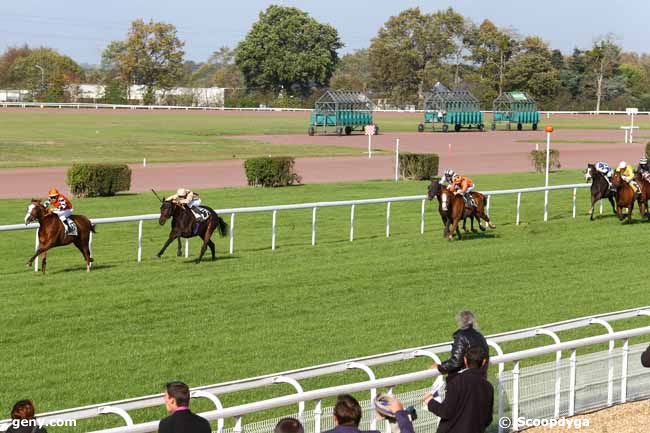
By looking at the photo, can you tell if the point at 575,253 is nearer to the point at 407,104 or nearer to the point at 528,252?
the point at 528,252

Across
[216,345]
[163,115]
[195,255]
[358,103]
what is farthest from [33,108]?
[216,345]

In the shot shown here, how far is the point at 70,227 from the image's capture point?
13.3m

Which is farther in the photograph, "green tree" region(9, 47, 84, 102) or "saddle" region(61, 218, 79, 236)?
"green tree" region(9, 47, 84, 102)

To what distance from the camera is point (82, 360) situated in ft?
29.3

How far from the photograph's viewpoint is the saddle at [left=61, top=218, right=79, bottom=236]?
43.5ft

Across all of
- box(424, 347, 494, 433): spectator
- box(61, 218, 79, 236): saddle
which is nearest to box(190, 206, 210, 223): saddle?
box(61, 218, 79, 236): saddle

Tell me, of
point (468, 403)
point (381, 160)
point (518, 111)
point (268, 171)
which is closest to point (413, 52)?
point (518, 111)

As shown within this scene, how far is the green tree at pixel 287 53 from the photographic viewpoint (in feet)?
304

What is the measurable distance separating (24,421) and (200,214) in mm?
9305

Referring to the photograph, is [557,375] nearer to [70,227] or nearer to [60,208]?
[70,227]

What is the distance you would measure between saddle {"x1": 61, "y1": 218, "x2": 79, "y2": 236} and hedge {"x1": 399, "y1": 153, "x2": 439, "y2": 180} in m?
14.7

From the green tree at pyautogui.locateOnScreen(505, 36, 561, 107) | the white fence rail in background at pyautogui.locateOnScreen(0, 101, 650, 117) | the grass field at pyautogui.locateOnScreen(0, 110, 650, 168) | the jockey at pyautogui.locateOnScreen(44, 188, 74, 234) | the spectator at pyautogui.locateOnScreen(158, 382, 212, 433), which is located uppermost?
the green tree at pyautogui.locateOnScreen(505, 36, 561, 107)

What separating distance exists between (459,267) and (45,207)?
507 cm

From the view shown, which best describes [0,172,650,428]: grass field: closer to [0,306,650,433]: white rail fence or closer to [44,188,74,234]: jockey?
[44,188,74,234]: jockey
